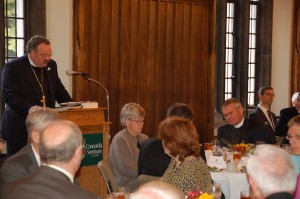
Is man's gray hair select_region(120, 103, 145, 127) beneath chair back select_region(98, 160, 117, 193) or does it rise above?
above

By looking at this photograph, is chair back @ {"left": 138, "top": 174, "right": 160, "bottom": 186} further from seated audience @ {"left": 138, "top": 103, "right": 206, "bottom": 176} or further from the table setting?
the table setting

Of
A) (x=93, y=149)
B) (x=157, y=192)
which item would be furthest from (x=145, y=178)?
(x=157, y=192)

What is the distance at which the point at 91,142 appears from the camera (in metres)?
6.18

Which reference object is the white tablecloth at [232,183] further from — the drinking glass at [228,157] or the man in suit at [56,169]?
the man in suit at [56,169]

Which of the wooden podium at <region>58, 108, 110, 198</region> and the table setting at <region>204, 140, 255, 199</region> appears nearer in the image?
the table setting at <region>204, 140, 255, 199</region>

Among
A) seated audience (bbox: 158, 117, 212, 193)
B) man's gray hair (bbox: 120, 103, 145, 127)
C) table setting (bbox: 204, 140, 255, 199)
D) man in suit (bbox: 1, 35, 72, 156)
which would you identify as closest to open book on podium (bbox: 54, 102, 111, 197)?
man's gray hair (bbox: 120, 103, 145, 127)

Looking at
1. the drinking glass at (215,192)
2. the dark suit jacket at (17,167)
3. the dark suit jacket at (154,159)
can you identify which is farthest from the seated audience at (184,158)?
the dark suit jacket at (17,167)

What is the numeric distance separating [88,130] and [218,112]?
182 inches

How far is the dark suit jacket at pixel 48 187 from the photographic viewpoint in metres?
2.78

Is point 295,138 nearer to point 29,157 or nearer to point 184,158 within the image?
point 184,158

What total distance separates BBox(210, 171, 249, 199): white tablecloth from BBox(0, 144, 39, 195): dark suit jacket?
2.06m

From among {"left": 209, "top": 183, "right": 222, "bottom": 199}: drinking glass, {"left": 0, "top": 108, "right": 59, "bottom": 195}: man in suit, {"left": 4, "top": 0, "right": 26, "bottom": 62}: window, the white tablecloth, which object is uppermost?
{"left": 4, "top": 0, "right": 26, "bottom": 62}: window

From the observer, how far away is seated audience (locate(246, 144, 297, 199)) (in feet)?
8.63

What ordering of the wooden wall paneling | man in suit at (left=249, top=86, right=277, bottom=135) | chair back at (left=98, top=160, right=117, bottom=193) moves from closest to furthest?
chair back at (left=98, top=160, right=117, bottom=193) < the wooden wall paneling < man in suit at (left=249, top=86, right=277, bottom=135)
